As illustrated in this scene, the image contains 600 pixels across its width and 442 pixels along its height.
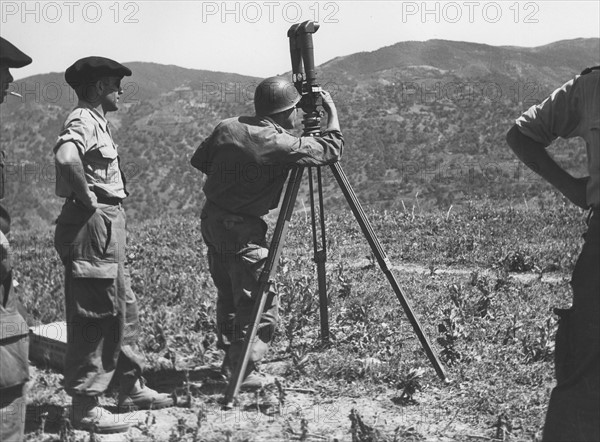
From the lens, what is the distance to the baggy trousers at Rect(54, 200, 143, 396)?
4648mm

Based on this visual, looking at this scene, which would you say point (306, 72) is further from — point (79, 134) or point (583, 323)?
point (583, 323)

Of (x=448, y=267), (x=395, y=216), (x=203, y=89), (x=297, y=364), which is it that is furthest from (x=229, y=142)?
(x=203, y=89)

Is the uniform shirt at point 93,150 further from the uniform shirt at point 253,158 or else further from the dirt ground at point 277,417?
the dirt ground at point 277,417

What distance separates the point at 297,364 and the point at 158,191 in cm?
3607

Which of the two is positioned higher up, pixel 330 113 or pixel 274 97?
pixel 274 97

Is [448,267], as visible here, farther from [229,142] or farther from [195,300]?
[229,142]

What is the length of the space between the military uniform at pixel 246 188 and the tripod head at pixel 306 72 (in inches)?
7.4

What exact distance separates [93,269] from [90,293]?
0.15m

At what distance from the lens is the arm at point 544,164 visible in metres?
3.30

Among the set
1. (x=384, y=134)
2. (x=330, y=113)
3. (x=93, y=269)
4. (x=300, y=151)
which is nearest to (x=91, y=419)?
(x=93, y=269)

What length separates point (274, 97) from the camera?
5121 millimetres

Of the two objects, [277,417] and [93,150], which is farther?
[277,417]

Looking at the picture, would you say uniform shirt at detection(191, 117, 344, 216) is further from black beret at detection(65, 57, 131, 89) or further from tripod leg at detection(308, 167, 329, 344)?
black beret at detection(65, 57, 131, 89)

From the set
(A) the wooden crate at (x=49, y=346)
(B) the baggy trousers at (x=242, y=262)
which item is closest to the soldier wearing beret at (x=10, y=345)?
(B) the baggy trousers at (x=242, y=262)
